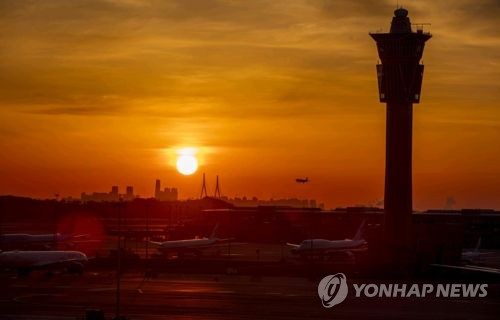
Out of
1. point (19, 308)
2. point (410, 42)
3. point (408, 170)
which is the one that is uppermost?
point (410, 42)

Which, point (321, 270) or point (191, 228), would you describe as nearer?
point (321, 270)

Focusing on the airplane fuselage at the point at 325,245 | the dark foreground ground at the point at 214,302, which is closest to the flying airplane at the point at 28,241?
the airplane fuselage at the point at 325,245

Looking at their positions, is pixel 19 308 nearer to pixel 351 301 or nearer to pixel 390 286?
pixel 351 301

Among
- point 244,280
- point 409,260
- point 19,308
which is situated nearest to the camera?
point 19,308

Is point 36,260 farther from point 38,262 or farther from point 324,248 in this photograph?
point 324,248

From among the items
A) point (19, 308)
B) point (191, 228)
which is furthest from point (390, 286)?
point (191, 228)

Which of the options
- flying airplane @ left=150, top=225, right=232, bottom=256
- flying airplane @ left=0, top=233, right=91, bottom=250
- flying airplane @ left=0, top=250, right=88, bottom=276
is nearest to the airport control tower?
flying airplane @ left=150, top=225, right=232, bottom=256
